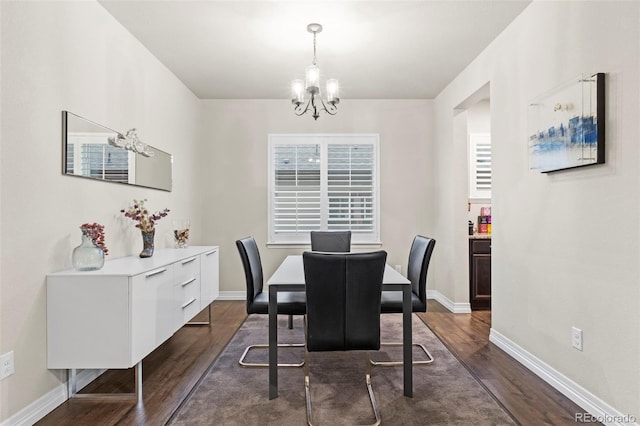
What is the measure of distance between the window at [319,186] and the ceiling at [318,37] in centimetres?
83

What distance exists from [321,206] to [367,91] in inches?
62.2

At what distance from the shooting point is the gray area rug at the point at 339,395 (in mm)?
2146

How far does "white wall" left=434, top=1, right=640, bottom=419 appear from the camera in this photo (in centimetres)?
196

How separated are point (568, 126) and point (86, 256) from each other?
10.0 feet

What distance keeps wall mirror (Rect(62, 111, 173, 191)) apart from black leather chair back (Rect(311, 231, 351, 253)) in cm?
172

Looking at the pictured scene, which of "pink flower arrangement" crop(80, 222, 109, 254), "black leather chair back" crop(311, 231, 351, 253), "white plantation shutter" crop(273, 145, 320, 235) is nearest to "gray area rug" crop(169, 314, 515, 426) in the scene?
"pink flower arrangement" crop(80, 222, 109, 254)

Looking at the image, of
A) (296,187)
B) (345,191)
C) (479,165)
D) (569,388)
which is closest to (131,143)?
(296,187)

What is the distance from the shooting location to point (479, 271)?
14.6 feet

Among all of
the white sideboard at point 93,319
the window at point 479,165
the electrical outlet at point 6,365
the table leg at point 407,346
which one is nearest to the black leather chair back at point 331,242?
the table leg at point 407,346

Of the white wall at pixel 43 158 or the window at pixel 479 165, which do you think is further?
the window at pixel 479 165

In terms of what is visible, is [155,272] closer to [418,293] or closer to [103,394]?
[103,394]

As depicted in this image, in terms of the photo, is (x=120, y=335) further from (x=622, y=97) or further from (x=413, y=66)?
(x=413, y=66)

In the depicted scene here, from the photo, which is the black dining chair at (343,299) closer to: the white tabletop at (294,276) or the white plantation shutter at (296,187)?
the white tabletop at (294,276)

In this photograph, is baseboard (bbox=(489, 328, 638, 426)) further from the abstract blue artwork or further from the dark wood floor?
the abstract blue artwork
